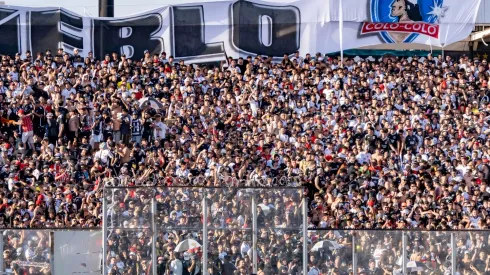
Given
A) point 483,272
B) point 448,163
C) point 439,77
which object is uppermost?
point 439,77

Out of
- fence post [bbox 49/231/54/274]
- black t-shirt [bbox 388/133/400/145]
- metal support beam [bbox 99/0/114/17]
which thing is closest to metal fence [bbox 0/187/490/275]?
fence post [bbox 49/231/54/274]

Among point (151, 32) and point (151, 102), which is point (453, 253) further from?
point (151, 32)

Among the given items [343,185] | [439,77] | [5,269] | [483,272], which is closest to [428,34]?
[439,77]

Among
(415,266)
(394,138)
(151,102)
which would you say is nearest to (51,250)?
(415,266)

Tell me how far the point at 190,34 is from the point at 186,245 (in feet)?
59.2

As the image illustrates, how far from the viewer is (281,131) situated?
107 feet

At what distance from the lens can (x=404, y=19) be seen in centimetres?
4025

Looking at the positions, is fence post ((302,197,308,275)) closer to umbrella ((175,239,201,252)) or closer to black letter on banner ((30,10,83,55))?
umbrella ((175,239,201,252))

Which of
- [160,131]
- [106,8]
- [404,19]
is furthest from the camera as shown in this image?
[106,8]

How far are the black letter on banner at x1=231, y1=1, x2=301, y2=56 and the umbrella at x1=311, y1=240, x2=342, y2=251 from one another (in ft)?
57.9

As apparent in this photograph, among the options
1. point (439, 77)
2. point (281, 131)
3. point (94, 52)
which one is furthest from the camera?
point (94, 52)

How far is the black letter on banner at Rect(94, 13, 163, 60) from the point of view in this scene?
39.0 metres

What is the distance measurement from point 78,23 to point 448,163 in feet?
47.5

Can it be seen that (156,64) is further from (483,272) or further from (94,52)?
(483,272)
